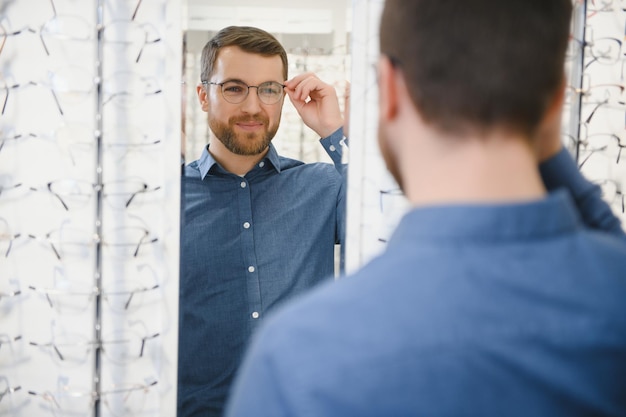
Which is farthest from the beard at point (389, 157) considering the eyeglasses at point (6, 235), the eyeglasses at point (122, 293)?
the eyeglasses at point (6, 235)

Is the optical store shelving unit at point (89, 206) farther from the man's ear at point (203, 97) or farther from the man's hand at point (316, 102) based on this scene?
the man's hand at point (316, 102)

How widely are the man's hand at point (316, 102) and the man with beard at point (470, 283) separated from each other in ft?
1.76

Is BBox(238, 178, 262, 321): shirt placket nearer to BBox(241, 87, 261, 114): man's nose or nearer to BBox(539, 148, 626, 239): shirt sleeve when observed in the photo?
BBox(241, 87, 261, 114): man's nose

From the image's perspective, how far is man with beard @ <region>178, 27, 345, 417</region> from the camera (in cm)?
102

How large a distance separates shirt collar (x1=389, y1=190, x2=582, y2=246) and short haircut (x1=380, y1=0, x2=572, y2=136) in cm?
6

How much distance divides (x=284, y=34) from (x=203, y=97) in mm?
160

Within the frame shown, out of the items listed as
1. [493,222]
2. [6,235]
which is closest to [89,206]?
[6,235]

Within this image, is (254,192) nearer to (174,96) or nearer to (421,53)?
(174,96)

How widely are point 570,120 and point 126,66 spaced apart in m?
0.71

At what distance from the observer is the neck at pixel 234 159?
1.05 metres

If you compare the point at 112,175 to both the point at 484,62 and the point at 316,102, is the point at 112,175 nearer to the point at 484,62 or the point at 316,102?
the point at 316,102

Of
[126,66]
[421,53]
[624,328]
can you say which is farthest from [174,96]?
[624,328]

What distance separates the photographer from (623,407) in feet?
1.44

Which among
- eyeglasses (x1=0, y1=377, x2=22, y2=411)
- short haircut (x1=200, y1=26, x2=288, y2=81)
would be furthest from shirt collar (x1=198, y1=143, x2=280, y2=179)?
eyeglasses (x1=0, y1=377, x2=22, y2=411)
